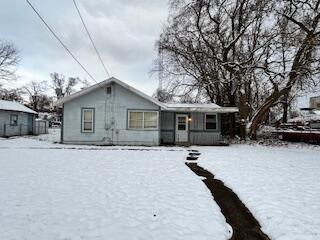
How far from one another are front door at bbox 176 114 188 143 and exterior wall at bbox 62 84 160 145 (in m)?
3.01

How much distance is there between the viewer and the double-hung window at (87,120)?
56.4 feet

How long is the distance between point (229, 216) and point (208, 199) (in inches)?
33.9

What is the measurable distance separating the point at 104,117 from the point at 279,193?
12.7 m

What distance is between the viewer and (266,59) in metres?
20.2

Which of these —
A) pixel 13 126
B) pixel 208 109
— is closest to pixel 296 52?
pixel 208 109

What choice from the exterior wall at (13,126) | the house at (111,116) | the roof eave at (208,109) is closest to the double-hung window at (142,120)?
the house at (111,116)

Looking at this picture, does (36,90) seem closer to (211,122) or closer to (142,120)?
(142,120)

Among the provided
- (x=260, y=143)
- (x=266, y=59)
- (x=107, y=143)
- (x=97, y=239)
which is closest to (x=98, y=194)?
(x=97, y=239)

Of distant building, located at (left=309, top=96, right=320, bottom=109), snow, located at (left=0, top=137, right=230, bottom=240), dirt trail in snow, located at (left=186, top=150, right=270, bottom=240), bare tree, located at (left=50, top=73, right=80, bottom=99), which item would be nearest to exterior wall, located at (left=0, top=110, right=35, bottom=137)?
snow, located at (left=0, top=137, right=230, bottom=240)

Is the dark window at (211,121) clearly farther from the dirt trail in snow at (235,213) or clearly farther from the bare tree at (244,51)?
the dirt trail in snow at (235,213)

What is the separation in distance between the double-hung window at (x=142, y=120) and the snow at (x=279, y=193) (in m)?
7.24

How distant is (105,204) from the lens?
5.47 metres

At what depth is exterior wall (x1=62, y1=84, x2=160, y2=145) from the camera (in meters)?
17.1

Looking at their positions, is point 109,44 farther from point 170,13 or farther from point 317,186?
point 317,186
